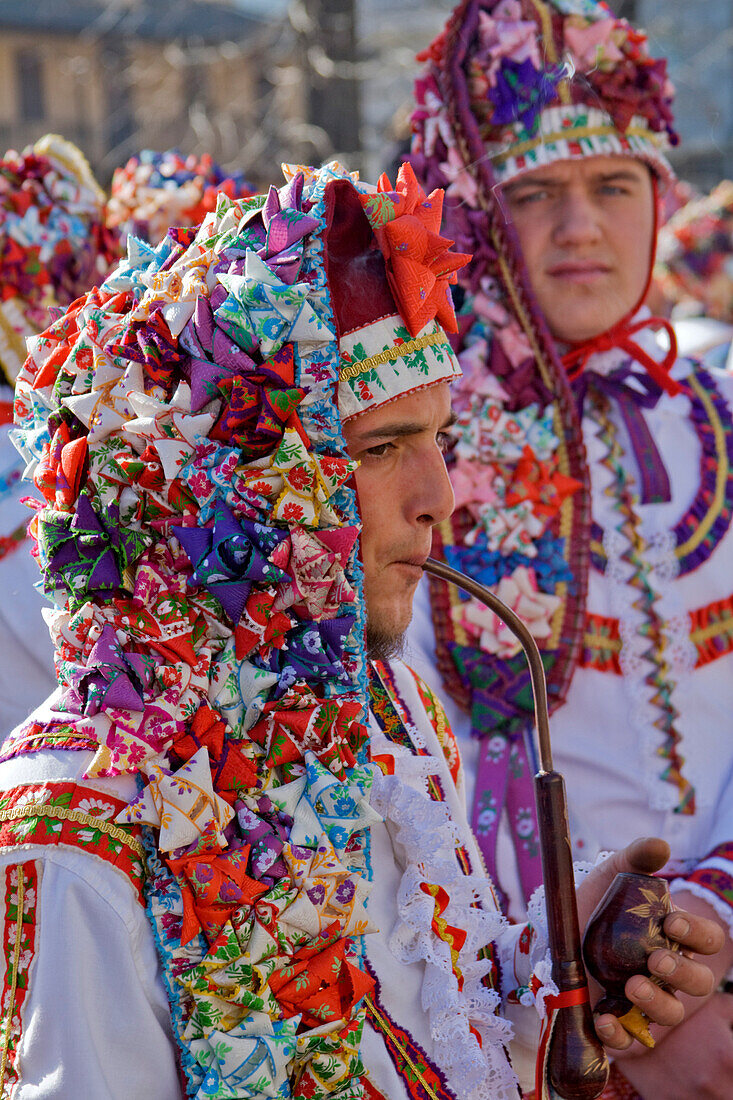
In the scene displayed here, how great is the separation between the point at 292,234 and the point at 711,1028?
1624 millimetres

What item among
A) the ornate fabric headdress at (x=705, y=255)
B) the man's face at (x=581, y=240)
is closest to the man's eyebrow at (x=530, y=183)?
the man's face at (x=581, y=240)

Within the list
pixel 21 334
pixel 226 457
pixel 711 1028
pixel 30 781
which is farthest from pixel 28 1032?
pixel 21 334

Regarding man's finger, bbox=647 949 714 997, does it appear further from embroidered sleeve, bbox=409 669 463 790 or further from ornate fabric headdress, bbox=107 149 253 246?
ornate fabric headdress, bbox=107 149 253 246

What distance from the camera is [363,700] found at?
4.98 feet

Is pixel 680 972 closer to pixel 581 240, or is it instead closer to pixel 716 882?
pixel 716 882

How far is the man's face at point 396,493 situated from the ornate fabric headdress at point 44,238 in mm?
1667

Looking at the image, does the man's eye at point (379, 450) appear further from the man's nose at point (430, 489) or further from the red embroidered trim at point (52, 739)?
the red embroidered trim at point (52, 739)

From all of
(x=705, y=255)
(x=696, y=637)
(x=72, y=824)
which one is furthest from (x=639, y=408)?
(x=705, y=255)

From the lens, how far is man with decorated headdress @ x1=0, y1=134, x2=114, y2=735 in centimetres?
245

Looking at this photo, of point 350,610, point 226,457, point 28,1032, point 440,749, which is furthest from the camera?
point 440,749

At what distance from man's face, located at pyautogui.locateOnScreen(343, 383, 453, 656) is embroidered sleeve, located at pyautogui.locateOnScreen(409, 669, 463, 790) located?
273 mm

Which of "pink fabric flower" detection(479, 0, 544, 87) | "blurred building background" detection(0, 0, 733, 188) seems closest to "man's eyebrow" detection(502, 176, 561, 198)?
"pink fabric flower" detection(479, 0, 544, 87)

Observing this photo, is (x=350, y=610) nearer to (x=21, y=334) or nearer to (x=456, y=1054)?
(x=456, y=1054)

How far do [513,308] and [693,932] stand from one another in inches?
57.6
